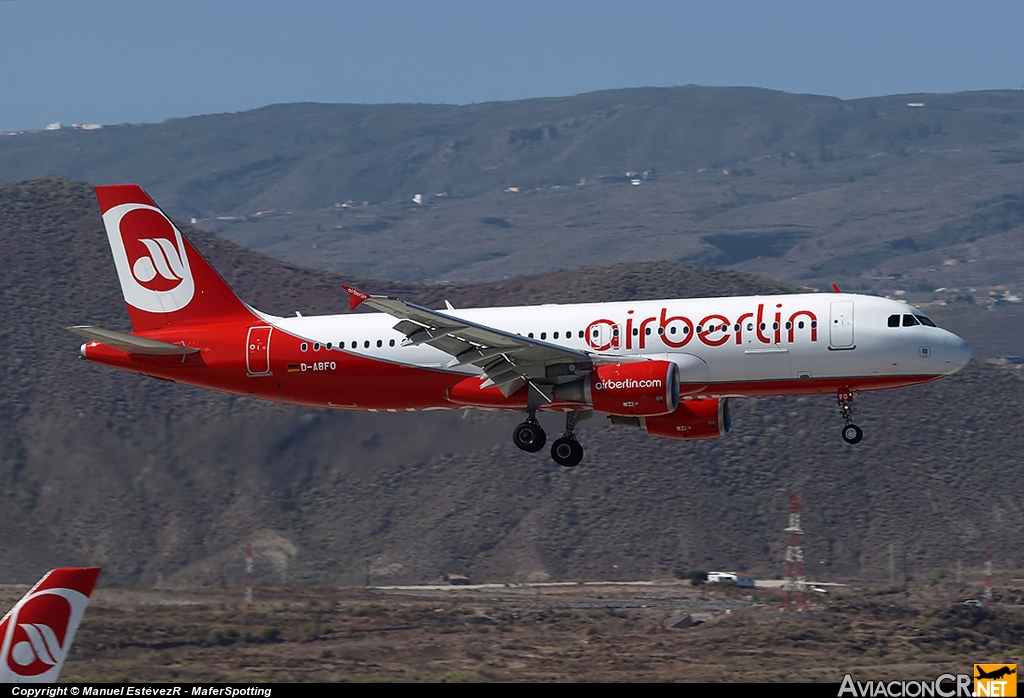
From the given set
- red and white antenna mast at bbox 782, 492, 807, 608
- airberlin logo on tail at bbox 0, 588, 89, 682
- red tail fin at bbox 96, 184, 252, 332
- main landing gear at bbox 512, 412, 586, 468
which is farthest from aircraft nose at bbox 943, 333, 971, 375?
airberlin logo on tail at bbox 0, 588, 89, 682

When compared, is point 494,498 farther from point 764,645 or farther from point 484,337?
point 484,337

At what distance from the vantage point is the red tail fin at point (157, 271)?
5178 centimetres

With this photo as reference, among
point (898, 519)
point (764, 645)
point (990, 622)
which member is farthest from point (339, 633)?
point (898, 519)

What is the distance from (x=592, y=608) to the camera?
60.5 meters

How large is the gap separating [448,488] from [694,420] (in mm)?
41123

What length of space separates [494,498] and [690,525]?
1264 cm

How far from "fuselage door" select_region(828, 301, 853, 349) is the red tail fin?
2054 centimetres

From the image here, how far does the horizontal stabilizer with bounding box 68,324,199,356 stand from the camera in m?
48.3

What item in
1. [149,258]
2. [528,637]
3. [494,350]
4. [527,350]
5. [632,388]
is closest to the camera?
[632,388]

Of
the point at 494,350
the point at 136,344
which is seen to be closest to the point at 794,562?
the point at 494,350

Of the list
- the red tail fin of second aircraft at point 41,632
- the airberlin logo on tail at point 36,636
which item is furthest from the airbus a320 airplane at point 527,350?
the airberlin logo on tail at point 36,636

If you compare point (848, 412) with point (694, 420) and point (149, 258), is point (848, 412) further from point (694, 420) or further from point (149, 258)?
point (149, 258)

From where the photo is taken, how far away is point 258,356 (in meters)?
50.2

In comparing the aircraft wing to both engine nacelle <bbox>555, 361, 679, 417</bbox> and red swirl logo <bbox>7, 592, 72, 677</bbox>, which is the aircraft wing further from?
red swirl logo <bbox>7, 592, 72, 677</bbox>
